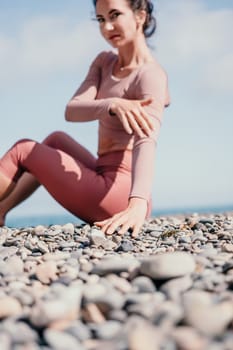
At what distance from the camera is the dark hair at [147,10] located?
13.2ft

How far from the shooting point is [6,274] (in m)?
2.32

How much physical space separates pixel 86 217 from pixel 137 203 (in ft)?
2.22

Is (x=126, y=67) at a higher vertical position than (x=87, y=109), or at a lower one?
higher

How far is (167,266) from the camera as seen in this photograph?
1.87 m

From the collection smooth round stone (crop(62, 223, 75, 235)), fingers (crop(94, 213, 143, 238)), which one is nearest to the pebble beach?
fingers (crop(94, 213, 143, 238))

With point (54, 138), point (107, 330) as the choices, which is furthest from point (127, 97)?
point (107, 330)

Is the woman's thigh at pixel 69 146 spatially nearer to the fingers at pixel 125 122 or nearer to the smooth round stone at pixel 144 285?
the fingers at pixel 125 122

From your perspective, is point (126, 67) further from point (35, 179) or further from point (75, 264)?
point (75, 264)

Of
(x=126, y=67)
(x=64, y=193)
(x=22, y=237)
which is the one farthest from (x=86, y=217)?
(x=126, y=67)

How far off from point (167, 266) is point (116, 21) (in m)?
2.47

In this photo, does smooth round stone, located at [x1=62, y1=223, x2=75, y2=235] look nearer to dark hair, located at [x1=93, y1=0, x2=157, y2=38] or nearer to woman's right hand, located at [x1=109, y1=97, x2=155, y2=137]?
woman's right hand, located at [x1=109, y1=97, x2=155, y2=137]

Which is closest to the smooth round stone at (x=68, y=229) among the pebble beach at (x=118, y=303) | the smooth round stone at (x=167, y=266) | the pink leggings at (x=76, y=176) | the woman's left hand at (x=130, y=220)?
the pink leggings at (x=76, y=176)

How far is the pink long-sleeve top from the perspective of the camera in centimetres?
356

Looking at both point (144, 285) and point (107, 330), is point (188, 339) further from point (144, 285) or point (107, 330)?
point (144, 285)
